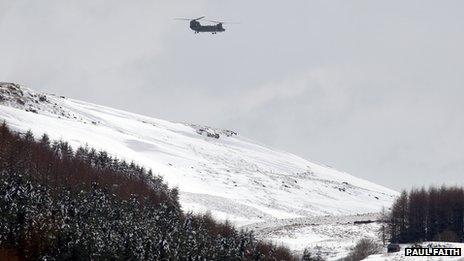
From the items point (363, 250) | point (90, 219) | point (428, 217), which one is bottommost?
point (363, 250)

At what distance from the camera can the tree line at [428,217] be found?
150625 mm

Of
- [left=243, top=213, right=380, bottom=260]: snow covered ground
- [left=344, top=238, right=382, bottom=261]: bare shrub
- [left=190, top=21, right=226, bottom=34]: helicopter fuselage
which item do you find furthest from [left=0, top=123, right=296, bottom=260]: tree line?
[left=190, top=21, right=226, bottom=34]: helicopter fuselage

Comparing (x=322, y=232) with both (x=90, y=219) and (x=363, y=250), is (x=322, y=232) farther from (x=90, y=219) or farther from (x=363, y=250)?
(x=90, y=219)

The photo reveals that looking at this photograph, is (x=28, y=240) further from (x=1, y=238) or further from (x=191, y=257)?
(x=191, y=257)

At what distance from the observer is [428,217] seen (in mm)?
155875

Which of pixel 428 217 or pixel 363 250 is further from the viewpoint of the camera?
pixel 428 217

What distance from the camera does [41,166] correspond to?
148 m

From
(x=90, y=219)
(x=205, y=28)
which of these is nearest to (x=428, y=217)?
(x=205, y=28)

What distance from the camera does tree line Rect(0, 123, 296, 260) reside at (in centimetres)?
9350

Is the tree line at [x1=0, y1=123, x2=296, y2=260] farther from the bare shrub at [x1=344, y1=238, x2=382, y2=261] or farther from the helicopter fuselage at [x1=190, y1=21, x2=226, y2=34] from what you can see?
the helicopter fuselage at [x1=190, y1=21, x2=226, y2=34]

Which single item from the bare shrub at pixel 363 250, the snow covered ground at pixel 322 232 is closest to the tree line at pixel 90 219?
the bare shrub at pixel 363 250

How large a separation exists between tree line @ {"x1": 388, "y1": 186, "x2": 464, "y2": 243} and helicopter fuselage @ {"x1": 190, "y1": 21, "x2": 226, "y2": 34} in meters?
48.1

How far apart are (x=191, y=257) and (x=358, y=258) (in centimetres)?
3379

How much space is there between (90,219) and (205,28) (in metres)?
39.1
